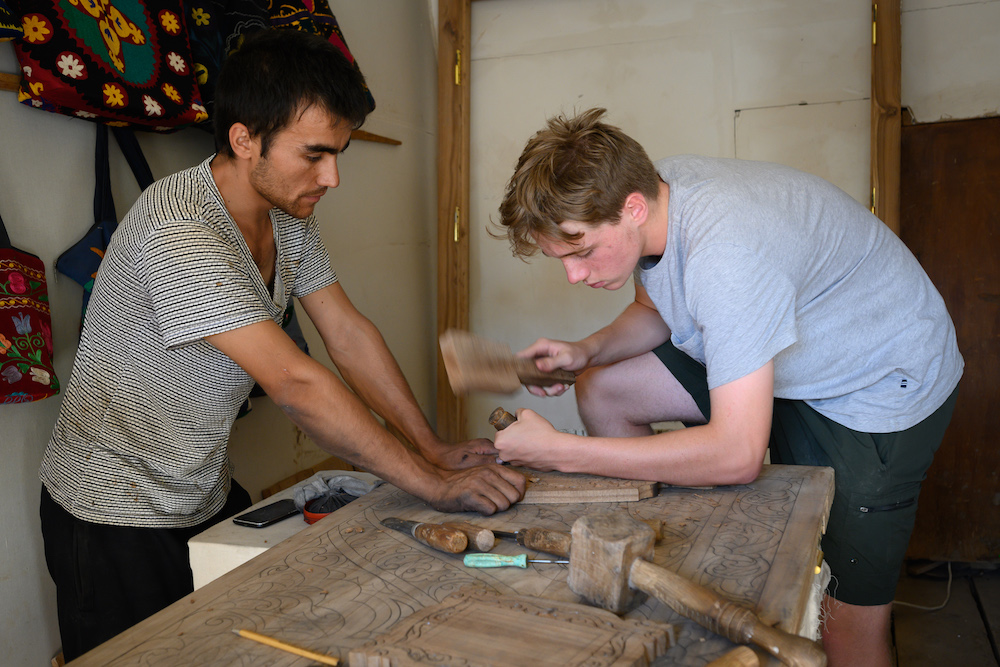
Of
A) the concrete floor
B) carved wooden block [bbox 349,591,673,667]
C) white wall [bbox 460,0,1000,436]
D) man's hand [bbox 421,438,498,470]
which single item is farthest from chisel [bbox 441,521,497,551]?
white wall [bbox 460,0,1000,436]

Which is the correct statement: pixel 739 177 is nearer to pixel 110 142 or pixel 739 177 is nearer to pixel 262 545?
pixel 262 545


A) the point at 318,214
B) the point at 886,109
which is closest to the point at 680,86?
the point at 886,109

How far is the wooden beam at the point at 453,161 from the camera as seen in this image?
4027mm

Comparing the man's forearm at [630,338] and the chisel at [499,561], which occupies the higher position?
the man's forearm at [630,338]

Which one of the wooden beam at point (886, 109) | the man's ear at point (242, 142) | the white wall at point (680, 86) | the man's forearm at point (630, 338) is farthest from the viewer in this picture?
the white wall at point (680, 86)

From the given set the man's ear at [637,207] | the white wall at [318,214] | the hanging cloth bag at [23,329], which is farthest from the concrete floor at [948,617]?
the hanging cloth bag at [23,329]

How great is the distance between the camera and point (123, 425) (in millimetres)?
1870

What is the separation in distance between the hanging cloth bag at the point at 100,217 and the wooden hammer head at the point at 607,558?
1.53 m

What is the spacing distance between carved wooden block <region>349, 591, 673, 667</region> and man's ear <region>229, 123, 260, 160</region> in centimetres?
123

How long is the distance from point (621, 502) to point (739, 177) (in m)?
0.74

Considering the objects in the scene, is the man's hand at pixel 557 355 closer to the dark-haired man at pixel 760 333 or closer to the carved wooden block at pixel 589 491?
the dark-haired man at pixel 760 333

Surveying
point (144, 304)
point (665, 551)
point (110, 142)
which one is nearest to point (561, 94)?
point (110, 142)

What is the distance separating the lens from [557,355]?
2.18 m

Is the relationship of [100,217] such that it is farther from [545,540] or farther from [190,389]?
[545,540]
